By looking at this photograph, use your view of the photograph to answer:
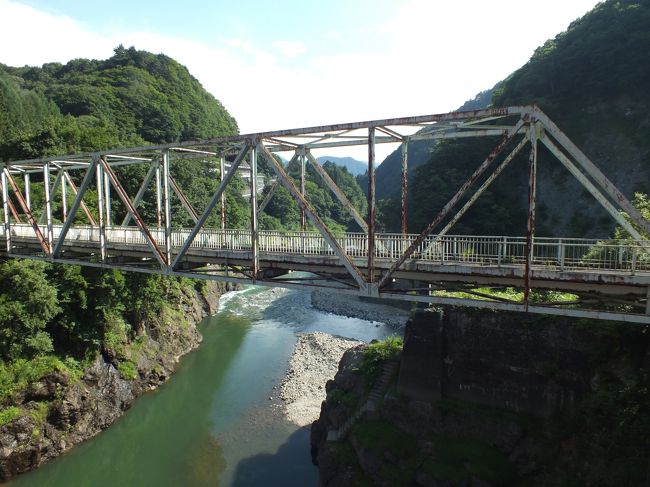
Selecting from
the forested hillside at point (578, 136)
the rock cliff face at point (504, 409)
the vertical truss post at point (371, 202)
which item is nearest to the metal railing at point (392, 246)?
the vertical truss post at point (371, 202)

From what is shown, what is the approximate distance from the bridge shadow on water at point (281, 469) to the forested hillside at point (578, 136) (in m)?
25.3

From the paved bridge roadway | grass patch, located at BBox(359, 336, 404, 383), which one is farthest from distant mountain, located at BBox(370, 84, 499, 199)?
the paved bridge roadway

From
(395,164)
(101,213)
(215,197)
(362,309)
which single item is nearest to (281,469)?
(215,197)

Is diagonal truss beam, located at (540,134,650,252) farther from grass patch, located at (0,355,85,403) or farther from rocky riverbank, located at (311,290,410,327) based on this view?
rocky riverbank, located at (311,290,410,327)

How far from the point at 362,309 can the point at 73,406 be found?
25687 millimetres

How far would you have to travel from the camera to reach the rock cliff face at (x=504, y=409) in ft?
35.2

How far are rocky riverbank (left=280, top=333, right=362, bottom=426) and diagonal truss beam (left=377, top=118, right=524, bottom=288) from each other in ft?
43.7

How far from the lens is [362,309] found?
39.1 metres

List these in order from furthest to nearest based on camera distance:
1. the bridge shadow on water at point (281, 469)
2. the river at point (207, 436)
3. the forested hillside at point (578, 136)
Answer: the forested hillside at point (578, 136), the river at point (207, 436), the bridge shadow on water at point (281, 469)

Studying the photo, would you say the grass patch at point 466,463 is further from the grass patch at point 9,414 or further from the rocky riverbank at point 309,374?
the grass patch at point 9,414

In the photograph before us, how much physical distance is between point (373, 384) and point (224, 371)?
1288 cm

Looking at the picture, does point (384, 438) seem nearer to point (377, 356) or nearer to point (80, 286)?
point (377, 356)

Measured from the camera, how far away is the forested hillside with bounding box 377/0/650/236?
3731cm

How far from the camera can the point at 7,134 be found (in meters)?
35.1
